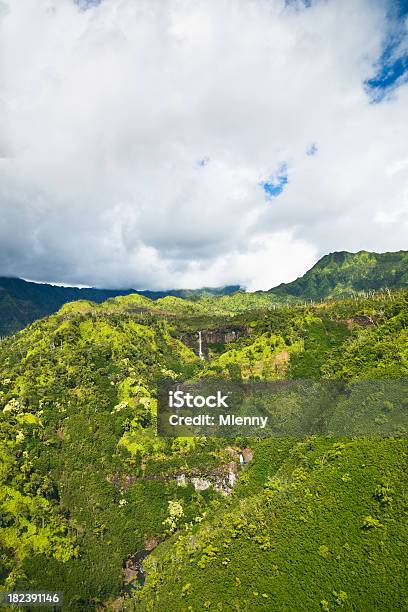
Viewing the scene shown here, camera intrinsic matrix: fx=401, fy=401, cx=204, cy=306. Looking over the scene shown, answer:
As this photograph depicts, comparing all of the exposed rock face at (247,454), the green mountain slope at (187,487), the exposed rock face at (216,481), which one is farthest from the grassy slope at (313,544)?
the exposed rock face at (247,454)

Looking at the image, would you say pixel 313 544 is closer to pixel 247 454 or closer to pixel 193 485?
pixel 193 485

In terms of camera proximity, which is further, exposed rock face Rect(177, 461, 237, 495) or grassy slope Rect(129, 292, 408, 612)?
exposed rock face Rect(177, 461, 237, 495)

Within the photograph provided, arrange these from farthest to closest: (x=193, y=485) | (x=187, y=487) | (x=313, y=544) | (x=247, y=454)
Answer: (x=247, y=454) < (x=193, y=485) < (x=187, y=487) < (x=313, y=544)

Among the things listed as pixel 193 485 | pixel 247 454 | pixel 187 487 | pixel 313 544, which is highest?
pixel 313 544

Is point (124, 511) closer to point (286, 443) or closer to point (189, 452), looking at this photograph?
point (189, 452)

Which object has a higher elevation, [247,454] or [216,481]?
[247,454]

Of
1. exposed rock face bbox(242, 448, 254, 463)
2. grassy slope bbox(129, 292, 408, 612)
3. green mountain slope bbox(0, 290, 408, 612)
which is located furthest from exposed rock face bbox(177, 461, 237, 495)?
grassy slope bbox(129, 292, 408, 612)

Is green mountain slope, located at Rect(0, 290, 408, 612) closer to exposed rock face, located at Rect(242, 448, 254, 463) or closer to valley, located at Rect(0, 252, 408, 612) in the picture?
valley, located at Rect(0, 252, 408, 612)

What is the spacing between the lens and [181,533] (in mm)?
114688

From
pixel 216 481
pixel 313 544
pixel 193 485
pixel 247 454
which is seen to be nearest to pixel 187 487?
pixel 193 485

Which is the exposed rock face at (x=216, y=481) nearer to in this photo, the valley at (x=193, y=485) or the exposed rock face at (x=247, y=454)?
the valley at (x=193, y=485)

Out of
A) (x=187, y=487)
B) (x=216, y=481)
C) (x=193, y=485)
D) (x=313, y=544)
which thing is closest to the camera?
(x=313, y=544)

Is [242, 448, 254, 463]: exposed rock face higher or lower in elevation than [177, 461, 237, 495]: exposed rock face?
higher

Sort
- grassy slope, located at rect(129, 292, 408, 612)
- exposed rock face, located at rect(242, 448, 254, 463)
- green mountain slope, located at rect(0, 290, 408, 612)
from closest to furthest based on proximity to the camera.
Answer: grassy slope, located at rect(129, 292, 408, 612)
green mountain slope, located at rect(0, 290, 408, 612)
exposed rock face, located at rect(242, 448, 254, 463)
